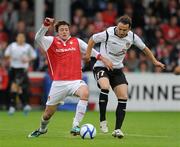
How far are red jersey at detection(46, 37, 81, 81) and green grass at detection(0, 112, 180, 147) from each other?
1.14 meters

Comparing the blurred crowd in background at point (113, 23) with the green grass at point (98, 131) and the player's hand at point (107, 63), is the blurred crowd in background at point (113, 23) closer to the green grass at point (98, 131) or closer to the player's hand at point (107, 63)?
the green grass at point (98, 131)

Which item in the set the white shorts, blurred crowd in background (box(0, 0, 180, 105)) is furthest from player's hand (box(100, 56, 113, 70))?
blurred crowd in background (box(0, 0, 180, 105))

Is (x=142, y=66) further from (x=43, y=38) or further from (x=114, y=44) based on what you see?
(x=43, y=38)

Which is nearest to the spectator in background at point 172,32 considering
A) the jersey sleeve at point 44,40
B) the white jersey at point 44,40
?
the white jersey at point 44,40

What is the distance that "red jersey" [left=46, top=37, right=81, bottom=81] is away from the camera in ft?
47.6

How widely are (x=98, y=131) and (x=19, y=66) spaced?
7.90m

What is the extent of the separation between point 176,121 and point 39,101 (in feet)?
23.8

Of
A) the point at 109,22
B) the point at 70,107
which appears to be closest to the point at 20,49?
the point at 70,107

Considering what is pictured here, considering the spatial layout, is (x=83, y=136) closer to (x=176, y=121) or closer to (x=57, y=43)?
(x=57, y=43)

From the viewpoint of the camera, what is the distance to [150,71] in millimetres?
26891

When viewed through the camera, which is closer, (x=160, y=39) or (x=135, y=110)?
(x=135, y=110)

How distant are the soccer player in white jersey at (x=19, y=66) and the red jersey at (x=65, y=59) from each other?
28.4 feet

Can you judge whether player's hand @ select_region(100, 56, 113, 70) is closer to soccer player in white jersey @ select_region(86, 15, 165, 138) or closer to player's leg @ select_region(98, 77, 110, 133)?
soccer player in white jersey @ select_region(86, 15, 165, 138)

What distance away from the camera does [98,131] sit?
16.1 meters
